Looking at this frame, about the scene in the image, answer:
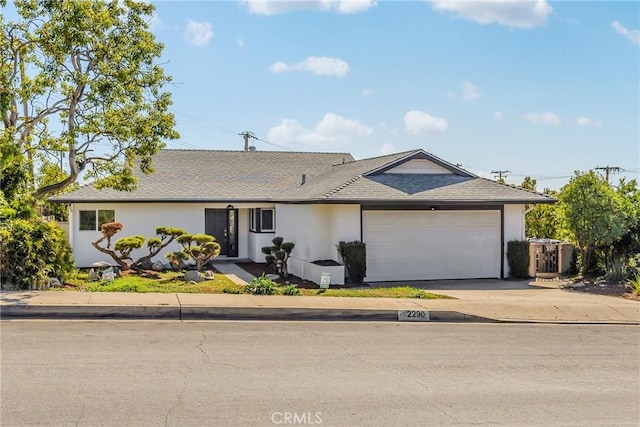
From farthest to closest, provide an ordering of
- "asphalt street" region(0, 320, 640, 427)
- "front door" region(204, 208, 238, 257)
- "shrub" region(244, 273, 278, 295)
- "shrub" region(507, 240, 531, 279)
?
1. "front door" region(204, 208, 238, 257)
2. "shrub" region(507, 240, 531, 279)
3. "shrub" region(244, 273, 278, 295)
4. "asphalt street" region(0, 320, 640, 427)

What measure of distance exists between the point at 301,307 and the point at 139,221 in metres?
12.4

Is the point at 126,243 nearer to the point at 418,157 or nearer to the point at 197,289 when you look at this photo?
the point at 197,289

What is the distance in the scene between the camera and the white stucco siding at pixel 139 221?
2272cm

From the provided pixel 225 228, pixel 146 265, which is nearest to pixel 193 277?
pixel 146 265

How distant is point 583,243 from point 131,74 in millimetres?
14765

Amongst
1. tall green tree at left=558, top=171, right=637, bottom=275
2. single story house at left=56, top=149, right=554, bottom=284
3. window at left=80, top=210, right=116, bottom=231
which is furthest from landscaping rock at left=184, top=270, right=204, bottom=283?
tall green tree at left=558, top=171, right=637, bottom=275

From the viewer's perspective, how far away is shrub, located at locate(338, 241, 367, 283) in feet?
59.9

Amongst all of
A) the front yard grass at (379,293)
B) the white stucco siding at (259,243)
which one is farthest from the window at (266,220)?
the front yard grass at (379,293)

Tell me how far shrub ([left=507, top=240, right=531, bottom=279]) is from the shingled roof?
147cm

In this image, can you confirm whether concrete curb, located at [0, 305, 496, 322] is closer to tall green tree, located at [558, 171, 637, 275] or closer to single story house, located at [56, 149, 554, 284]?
single story house, located at [56, 149, 554, 284]

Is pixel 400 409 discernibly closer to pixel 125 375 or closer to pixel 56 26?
pixel 125 375

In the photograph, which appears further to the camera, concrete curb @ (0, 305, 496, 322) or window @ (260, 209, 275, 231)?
window @ (260, 209, 275, 231)

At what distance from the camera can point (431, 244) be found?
1962cm

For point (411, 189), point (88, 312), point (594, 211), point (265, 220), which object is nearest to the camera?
point (88, 312)
